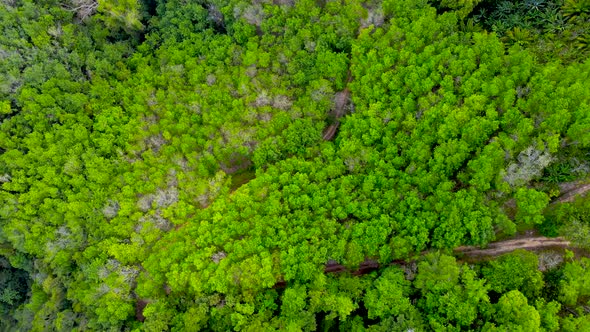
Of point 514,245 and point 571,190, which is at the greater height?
point 571,190

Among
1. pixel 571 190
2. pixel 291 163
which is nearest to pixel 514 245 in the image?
pixel 571 190

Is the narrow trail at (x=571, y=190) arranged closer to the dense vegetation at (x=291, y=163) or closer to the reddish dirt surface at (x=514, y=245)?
the dense vegetation at (x=291, y=163)

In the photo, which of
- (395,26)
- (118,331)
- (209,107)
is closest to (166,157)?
(209,107)

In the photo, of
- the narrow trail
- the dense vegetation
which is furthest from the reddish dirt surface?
the narrow trail

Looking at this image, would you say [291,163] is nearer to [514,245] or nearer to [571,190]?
[514,245]

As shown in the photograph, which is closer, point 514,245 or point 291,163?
point 514,245

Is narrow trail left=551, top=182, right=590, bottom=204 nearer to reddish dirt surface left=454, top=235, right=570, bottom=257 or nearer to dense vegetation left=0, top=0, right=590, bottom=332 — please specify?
dense vegetation left=0, top=0, right=590, bottom=332

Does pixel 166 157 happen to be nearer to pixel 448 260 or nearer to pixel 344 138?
pixel 344 138

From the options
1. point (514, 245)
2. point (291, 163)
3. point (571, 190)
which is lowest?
point (291, 163)

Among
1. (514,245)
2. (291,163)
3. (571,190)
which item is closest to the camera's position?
(571,190)

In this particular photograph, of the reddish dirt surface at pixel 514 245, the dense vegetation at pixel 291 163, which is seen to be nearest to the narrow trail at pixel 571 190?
the dense vegetation at pixel 291 163
